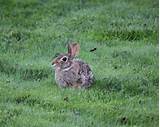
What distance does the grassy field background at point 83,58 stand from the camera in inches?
402

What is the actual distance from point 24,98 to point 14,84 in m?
0.98

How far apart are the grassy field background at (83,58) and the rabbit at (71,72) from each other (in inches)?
7.2

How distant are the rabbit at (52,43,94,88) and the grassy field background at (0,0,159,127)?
0.60 feet

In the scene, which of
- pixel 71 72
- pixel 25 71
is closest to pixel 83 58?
pixel 25 71

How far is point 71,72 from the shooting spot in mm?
12234

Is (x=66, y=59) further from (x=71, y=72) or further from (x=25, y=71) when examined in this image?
(x=25, y=71)

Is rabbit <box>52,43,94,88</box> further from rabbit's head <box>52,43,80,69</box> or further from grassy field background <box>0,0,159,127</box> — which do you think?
grassy field background <box>0,0,159,127</box>

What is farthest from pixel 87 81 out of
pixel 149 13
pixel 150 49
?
pixel 149 13

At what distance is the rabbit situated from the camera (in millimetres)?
12023

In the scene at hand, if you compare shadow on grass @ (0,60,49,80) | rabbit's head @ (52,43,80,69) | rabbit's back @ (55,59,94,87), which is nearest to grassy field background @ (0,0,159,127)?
shadow on grass @ (0,60,49,80)

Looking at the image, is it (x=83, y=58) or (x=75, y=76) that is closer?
(x=75, y=76)

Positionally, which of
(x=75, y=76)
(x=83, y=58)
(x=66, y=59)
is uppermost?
(x=66, y=59)

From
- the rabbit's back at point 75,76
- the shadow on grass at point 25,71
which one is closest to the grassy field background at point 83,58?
the shadow on grass at point 25,71

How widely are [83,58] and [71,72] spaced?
2283mm
